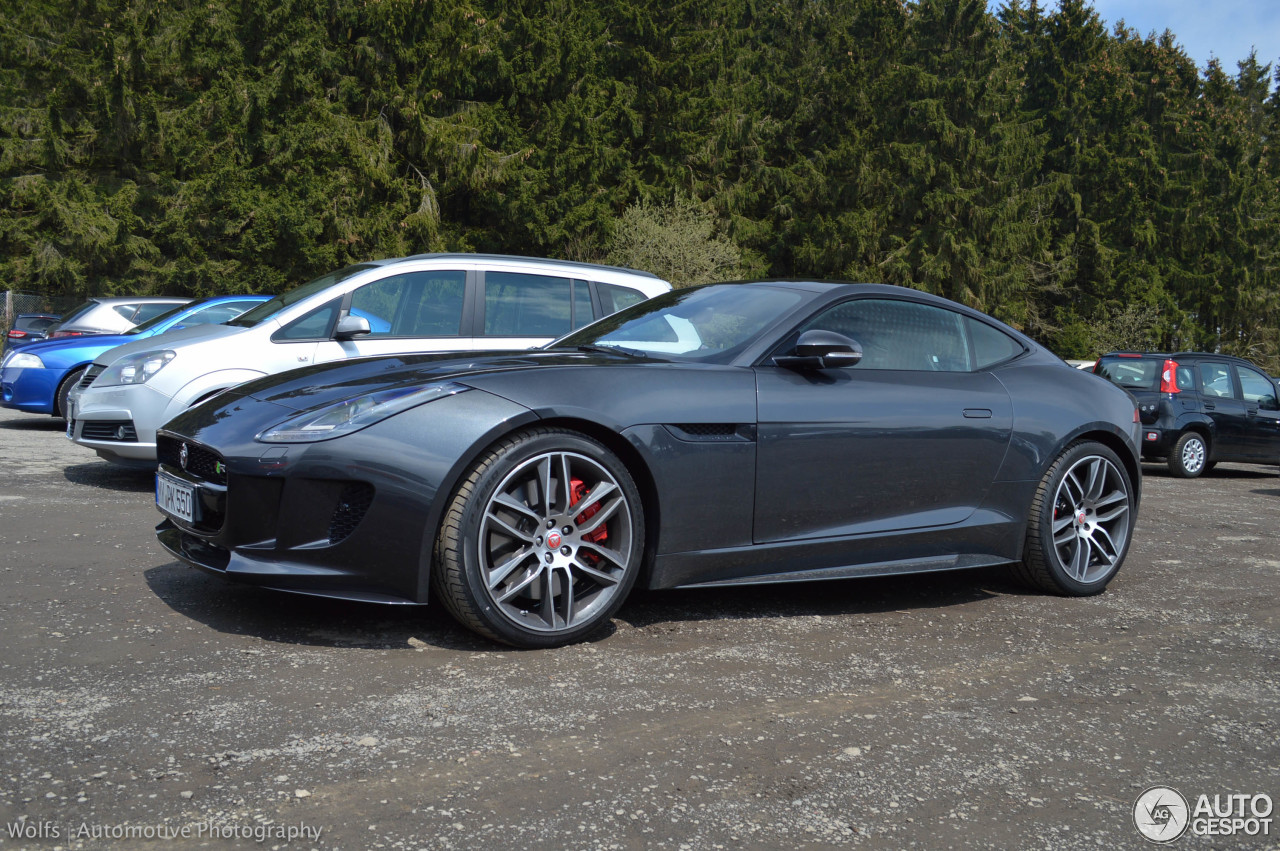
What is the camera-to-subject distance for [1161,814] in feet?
8.79

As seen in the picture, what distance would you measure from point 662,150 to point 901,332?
40.7 meters

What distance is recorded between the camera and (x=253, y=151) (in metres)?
36.0

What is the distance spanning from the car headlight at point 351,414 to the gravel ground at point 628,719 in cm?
72

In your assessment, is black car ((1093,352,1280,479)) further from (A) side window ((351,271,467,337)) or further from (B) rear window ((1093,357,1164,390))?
(A) side window ((351,271,467,337))

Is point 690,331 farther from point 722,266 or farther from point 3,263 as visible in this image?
point 722,266

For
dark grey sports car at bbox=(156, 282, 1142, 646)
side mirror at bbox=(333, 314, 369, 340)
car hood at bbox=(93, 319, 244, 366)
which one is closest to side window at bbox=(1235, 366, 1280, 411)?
dark grey sports car at bbox=(156, 282, 1142, 646)

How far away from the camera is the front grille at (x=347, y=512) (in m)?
3.62

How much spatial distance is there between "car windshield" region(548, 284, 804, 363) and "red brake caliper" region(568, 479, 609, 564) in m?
0.80

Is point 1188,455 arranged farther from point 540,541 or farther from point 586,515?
point 540,541

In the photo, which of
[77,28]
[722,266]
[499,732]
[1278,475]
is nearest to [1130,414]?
[499,732]

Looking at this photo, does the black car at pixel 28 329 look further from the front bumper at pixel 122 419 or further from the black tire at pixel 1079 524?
the black tire at pixel 1079 524

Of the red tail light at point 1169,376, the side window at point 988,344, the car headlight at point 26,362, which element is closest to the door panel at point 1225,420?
the red tail light at point 1169,376

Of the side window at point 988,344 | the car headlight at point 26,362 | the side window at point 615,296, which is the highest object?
the side window at point 615,296

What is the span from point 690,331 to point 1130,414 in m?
2.37
